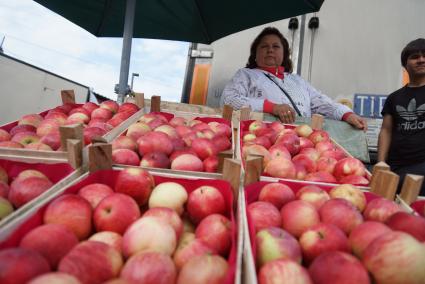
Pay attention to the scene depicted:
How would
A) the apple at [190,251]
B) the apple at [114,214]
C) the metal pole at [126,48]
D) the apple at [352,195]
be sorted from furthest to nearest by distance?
1. the metal pole at [126,48]
2. the apple at [352,195]
3. the apple at [114,214]
4. the apple at [190,251]

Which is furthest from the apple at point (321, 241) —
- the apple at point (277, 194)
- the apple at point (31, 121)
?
the apple at point (31, 121)

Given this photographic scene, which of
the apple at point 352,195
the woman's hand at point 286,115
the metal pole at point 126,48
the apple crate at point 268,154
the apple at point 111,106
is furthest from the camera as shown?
the metal pole at point 126,48

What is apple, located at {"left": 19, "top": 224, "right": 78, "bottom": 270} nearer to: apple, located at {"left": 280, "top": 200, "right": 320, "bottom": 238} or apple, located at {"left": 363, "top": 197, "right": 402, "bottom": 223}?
apple, located at {"left": 280, "top": 200, "right": 320, "bottom": 238}

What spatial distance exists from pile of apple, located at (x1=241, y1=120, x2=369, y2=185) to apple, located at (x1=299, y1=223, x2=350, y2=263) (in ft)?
1.52

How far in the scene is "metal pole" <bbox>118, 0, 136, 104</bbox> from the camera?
9.87 ft

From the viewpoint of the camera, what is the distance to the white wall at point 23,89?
4.09 m

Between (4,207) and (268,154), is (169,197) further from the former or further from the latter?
(268,154)

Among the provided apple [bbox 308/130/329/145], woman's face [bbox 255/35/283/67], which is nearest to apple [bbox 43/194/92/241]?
apple [bbox 308/130/329/145]

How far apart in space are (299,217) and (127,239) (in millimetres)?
522

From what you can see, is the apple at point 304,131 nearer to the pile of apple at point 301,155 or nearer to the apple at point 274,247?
the pile of apple at point 301,155

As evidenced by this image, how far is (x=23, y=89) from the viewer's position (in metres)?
4.43

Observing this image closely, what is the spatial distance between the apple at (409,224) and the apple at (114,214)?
777mm

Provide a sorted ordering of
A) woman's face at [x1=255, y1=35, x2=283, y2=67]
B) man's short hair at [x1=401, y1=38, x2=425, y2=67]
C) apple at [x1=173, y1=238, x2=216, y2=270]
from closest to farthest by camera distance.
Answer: apple at [x1=173, y1=238, x2=216, y2=270] → man's short hair at [x1=401, y1=38, x2=425, y2=67] → woman's face at [x1=255, y1=35, x2=283, y2=67]

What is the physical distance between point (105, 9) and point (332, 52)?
10.2 ft
